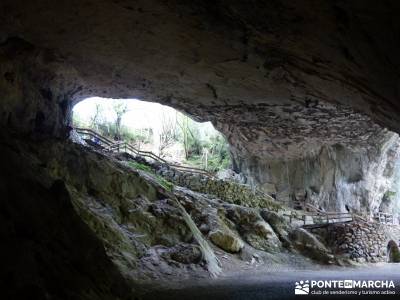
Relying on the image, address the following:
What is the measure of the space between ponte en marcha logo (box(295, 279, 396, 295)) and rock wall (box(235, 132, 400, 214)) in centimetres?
1487

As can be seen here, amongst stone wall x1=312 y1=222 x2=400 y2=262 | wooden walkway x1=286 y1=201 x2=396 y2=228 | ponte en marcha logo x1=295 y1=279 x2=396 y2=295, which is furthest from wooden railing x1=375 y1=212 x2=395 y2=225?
ponte en marcha logo x1=295 y1=279 x2=396 y2=295

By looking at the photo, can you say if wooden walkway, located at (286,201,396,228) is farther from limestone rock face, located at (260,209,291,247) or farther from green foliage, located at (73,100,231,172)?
green foliage, located at (73,100,231,172)

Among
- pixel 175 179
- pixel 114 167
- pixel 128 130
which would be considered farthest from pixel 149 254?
pixel 128 130

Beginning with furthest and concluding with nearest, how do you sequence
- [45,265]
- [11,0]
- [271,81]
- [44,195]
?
[271,81] < [11,0] < [44,195] < [45,265]

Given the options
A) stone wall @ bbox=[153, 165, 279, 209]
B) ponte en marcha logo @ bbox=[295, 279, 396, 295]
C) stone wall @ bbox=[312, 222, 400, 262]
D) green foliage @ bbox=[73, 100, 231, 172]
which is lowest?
stone wall @ bbox=[312, 222, 400, 262]

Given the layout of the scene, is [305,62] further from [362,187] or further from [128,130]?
[128,130]

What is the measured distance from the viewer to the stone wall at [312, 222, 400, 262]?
18797 mm

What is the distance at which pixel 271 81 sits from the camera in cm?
1170

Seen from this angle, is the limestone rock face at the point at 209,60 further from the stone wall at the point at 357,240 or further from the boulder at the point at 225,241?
the boulder at the point at 225,241

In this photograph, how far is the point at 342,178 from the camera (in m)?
26.2

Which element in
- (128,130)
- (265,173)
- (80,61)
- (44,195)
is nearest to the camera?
(44,195)

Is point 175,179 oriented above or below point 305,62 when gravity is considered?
below

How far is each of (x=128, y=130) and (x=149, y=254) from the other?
81.9ft

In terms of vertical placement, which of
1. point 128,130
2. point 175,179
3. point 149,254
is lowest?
point 149,254
